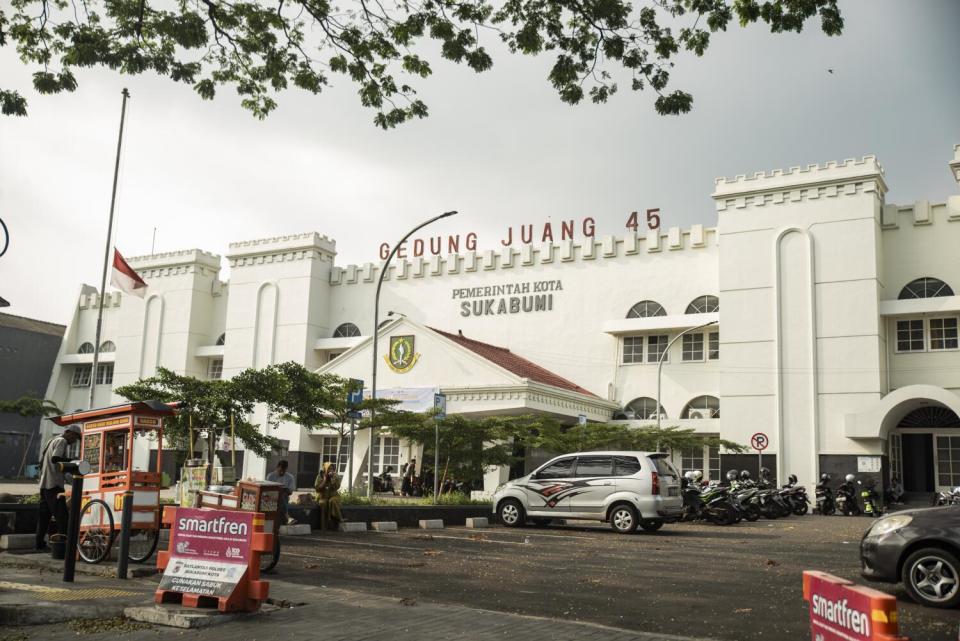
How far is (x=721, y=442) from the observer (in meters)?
29.0

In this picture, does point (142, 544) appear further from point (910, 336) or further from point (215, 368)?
point (215, 368)

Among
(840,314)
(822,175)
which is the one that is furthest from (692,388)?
(822,175)

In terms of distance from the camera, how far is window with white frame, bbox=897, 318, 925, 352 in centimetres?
2942

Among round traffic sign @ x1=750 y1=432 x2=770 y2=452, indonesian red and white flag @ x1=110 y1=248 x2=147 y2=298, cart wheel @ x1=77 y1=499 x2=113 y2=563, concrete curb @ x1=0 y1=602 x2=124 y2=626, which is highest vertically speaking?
indonesian red and white flag @ x1=110 y1=248 x2=147 y2=298

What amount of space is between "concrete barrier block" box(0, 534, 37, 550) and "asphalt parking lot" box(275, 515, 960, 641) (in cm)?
348

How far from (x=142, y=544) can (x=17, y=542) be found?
2.45 m

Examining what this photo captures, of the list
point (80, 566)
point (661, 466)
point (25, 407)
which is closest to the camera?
point (80, 566)

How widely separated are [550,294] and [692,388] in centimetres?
718

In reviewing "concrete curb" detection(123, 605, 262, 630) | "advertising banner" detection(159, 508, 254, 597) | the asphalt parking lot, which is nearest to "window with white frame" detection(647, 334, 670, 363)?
the asphalt parking lot

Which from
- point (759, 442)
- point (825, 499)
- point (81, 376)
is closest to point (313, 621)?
point (759, 442)

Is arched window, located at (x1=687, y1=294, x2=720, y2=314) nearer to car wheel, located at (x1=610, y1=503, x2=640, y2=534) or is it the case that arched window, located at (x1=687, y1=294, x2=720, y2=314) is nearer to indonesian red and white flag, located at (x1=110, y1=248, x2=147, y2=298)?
car wheel, located at (x1=610, y1=503, x2=640, y2=534)

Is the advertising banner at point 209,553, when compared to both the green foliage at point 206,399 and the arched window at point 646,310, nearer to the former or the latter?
the green foliage at point 206,399

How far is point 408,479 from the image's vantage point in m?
29.1

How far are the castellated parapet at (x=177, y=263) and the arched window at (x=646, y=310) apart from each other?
2225 centimetres
